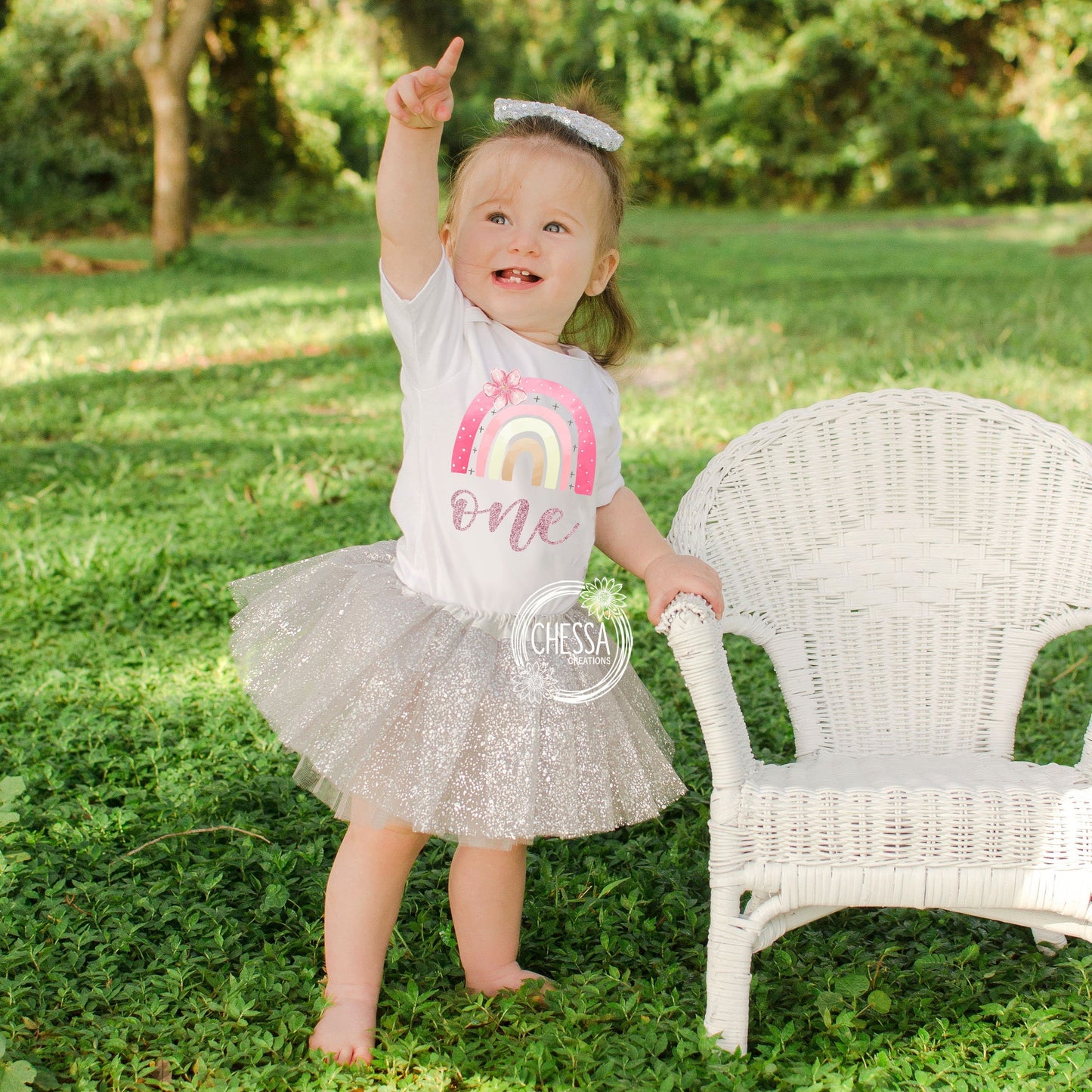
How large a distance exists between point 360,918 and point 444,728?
35cm

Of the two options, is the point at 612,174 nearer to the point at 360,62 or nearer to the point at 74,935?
the point at 74,935

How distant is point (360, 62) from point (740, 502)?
20149mm

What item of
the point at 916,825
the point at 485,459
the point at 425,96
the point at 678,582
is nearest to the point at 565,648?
the point at 678,582

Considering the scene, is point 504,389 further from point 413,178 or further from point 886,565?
point 886,565

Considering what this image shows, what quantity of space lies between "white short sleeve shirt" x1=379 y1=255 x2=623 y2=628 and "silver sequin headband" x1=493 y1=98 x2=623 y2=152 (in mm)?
292

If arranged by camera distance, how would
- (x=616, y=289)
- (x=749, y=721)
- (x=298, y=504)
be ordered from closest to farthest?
1. (x=616, y=289)
2. (x=749, y=721)
3. (x=298, y=504)

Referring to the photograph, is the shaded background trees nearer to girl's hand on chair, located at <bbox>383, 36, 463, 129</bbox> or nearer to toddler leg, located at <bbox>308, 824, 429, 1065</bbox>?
girl's hand on chair, located at <bbox>383, 36, 463, 129</bbox>

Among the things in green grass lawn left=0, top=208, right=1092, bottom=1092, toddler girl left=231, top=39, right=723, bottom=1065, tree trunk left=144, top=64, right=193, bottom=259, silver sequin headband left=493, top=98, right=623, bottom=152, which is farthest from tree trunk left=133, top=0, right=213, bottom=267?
toddler girl left=231, top=39, right=723, bottom=1065

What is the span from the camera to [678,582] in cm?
181

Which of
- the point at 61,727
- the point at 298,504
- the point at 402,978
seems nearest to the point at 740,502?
the point at 402,978

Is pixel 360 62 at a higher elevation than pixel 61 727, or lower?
higher

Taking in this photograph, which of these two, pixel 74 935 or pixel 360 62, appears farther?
pixel 360 62

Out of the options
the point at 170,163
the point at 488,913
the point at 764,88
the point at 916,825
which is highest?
the point at 764,88

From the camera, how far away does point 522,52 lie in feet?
71.7
